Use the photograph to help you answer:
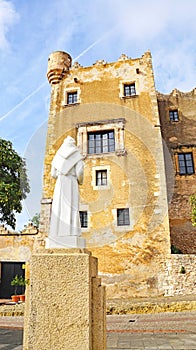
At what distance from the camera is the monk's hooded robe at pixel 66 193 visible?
4.31 meters

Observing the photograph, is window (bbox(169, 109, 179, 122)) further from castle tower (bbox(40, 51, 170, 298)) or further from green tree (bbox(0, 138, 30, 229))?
green tree (bbox(0, 138, 30, 229))

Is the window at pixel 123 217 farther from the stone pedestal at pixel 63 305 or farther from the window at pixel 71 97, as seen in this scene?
the stone pedestal at pixel 63 305

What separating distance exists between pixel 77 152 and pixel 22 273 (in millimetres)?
14131

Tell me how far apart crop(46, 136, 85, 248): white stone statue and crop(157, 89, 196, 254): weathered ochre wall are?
15.4 m

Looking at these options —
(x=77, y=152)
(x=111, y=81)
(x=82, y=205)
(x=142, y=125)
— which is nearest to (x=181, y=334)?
(x=77, y=152)

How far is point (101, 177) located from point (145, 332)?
35.8 feet

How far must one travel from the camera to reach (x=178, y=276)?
14.3 metres

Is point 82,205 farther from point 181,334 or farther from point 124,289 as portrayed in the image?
point 181,334

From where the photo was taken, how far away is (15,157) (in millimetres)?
21312

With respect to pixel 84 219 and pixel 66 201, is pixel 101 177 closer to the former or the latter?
pixel 84 219

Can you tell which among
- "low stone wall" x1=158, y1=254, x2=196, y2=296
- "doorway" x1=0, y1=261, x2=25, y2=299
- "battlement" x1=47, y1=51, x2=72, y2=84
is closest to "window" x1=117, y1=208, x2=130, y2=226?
"low stone wall" x1=158, y1=254, x2=196, y2=296

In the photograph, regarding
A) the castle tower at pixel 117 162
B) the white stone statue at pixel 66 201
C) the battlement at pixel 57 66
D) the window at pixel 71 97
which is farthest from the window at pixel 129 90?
the white stone statue at pixel 66 201

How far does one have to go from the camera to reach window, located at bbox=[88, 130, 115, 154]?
18164 millimetres

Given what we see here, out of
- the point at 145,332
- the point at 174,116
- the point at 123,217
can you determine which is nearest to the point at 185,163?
the point at 174,116
